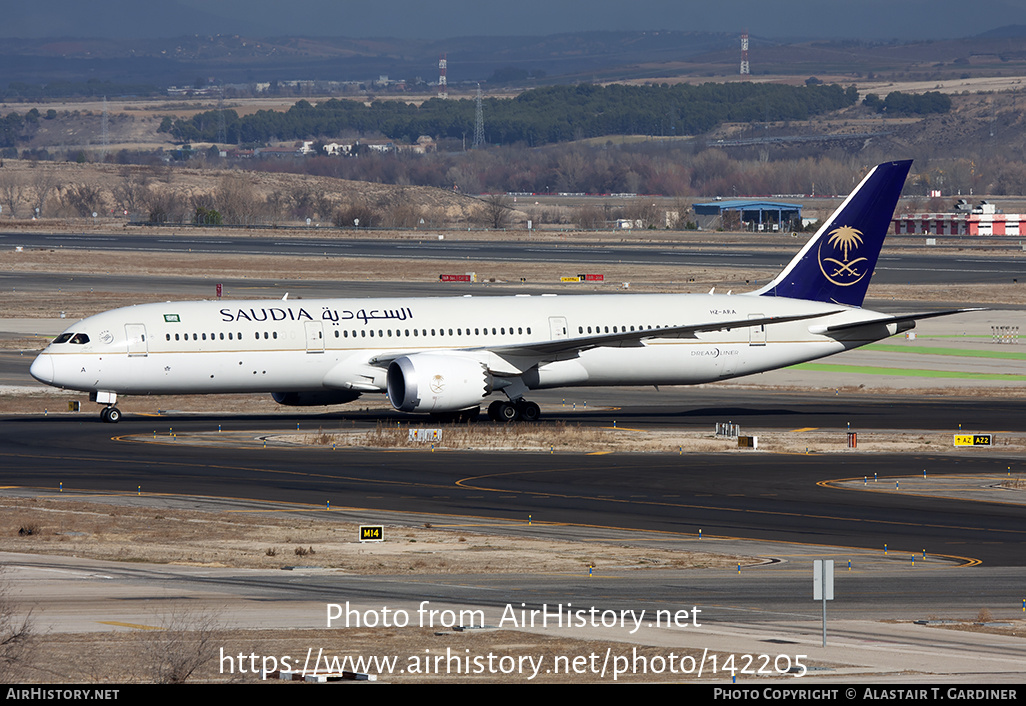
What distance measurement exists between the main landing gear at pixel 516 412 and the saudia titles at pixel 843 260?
1399 cm

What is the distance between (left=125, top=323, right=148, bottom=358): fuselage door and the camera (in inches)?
2057

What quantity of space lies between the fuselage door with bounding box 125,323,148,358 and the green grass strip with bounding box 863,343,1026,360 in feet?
145

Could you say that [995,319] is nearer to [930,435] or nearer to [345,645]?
[930,435]

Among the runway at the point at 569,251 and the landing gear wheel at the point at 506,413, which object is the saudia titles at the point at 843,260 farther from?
the runway at the point at 569,251

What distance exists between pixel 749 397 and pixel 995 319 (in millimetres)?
36070

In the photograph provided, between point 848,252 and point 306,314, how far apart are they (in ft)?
73.5

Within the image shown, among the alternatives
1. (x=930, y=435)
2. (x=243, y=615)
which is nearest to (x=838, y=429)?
(x=930, y=435)

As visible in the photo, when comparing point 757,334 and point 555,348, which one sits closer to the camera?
point 555,348

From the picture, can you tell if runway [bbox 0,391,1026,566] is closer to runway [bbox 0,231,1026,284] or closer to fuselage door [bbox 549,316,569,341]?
fuselage door [bbox 549,316,569,341]

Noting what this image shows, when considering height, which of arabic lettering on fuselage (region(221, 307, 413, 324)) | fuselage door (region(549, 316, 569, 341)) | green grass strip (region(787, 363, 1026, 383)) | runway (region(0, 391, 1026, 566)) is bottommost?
green grass strip (region(787, 363, 1026, 383))

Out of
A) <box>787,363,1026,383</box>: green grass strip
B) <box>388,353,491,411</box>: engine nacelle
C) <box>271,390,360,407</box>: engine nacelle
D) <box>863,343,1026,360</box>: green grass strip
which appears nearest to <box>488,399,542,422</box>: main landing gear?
<box>388,353,491,411</box>: engine nacelle

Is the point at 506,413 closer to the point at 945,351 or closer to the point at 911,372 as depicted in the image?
the point at 911,372

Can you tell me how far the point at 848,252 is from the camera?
6072 centimetres

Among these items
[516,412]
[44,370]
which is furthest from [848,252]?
[44,370]
